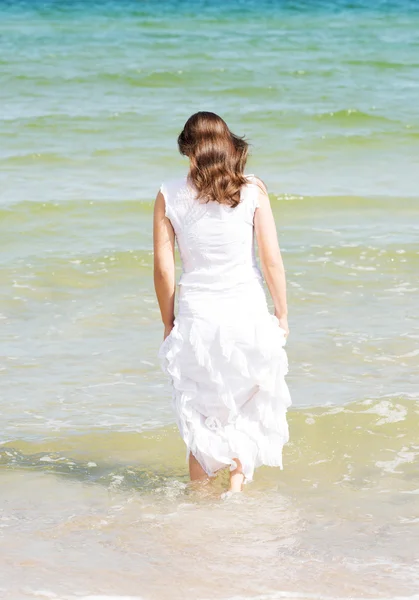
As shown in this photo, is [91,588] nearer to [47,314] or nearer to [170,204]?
[170,204]

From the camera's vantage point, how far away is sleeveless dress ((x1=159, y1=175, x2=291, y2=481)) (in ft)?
13.5

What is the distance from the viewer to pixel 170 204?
Result: 4.11 meters

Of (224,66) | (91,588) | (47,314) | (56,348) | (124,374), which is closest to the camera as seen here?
(91,588)

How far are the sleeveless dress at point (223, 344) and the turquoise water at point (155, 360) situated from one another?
1.02 ft

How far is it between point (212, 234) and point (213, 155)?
0.32 meters

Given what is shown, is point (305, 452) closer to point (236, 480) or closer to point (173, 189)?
point (236, 480)

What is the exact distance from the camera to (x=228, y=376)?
13.8ft

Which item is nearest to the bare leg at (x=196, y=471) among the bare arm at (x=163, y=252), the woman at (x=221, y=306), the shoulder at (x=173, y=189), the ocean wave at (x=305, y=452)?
the woman at (x=221, y=306)

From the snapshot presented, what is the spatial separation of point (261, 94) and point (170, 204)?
47.5 feet

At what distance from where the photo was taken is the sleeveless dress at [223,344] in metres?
4.11

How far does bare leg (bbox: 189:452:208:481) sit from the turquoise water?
0.09 m

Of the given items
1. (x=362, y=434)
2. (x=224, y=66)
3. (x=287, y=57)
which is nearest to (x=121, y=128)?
(x=224, y=66)

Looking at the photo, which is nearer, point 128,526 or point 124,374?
point 128,526

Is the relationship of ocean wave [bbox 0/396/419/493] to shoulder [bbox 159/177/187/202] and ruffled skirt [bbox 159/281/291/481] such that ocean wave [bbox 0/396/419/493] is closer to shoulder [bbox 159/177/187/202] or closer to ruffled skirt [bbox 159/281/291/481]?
ruffled skirt [bbox 159/281/291/481]
